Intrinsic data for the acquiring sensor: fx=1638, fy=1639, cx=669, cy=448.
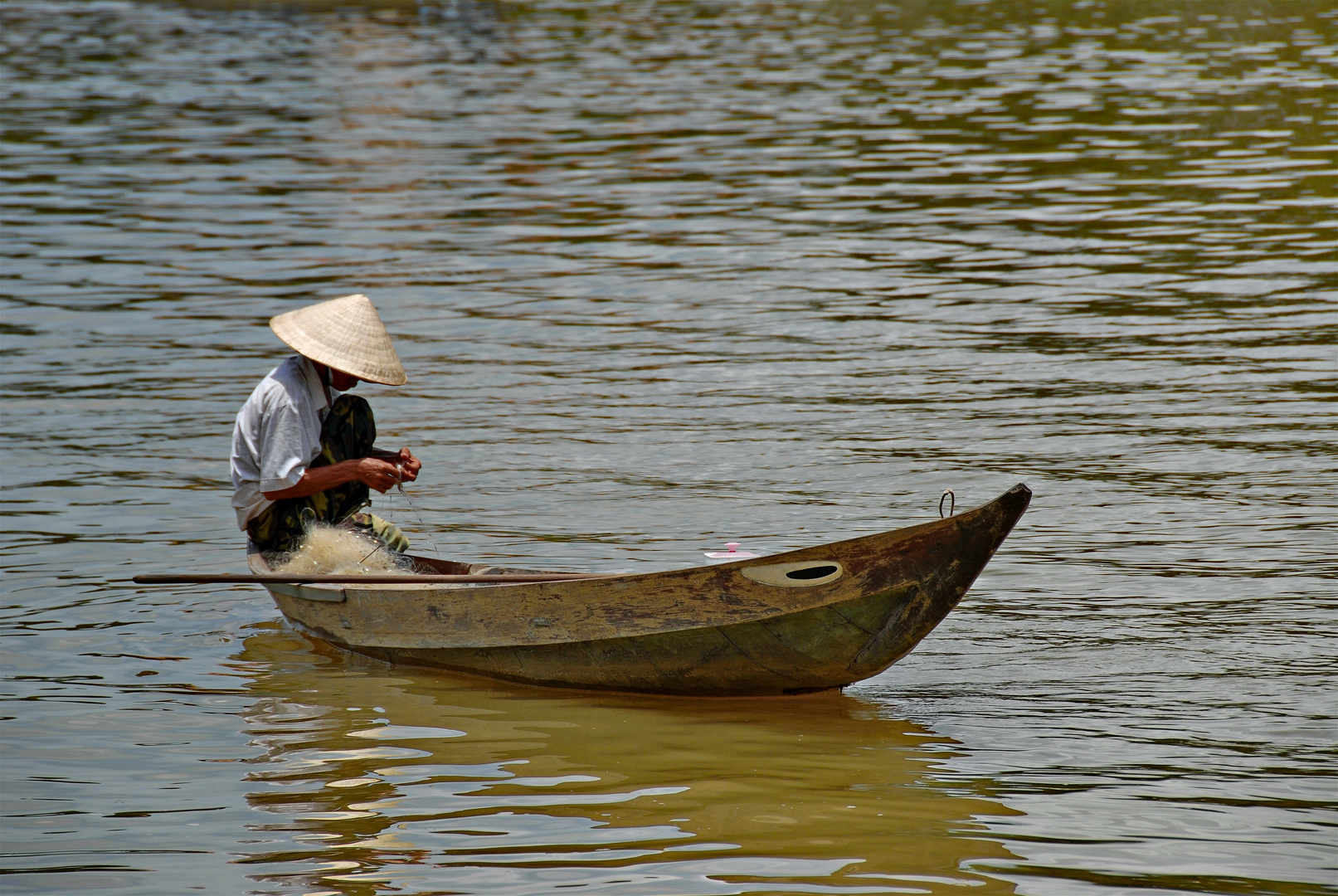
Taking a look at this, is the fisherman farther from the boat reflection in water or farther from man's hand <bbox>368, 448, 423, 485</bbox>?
the boat reflection in water

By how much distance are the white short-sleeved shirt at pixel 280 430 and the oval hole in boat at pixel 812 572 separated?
6.63 feet

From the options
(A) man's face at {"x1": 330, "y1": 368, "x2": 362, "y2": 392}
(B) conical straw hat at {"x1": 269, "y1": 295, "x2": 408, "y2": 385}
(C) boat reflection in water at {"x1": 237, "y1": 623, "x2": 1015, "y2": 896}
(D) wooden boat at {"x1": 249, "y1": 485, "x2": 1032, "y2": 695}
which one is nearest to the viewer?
(C) boat reflection in water at {"x1": 237, "y1": 623, "x2": 1015, "y2": 896}

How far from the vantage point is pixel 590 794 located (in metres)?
5.20

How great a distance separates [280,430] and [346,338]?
0.43 metres

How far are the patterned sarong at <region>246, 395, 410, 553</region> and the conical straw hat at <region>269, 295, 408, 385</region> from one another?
0.72ft

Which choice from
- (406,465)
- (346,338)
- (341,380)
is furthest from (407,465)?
(346,338)

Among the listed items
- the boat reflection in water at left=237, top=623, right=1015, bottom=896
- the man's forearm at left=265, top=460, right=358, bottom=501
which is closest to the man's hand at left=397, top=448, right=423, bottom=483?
the man's forearm at left=265, top=460, right=358, bottom=501

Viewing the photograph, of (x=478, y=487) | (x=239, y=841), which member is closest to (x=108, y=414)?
(x=478, y=487)

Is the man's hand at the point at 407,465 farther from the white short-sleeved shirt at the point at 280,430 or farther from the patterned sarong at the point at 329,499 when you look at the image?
the white short-sleeved shirt at the point at 280,430

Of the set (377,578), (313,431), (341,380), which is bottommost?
(377,578)

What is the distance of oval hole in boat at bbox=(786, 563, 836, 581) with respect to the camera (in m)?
5.33

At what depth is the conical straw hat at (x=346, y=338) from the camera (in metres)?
6.18

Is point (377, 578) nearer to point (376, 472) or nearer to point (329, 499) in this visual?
point (376, 472)

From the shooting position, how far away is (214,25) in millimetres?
38656
